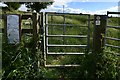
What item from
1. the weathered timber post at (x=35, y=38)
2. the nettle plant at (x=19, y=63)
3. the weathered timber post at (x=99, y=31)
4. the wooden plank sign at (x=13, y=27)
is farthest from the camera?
the weathered timber post at (x=99, y=31)

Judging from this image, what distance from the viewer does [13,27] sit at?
745cm

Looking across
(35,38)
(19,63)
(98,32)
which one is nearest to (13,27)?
(35,38)

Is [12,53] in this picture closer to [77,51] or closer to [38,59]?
[38,59]

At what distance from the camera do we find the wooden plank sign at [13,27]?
736cm

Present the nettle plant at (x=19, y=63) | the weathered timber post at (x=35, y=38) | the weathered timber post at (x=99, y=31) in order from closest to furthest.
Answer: the nettle plant at (x=19, y=63) < the weathered timber post at (x=35, y=38) < the weathered timber post at (x=99, y=31)

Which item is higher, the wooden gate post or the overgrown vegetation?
the wooden gate post

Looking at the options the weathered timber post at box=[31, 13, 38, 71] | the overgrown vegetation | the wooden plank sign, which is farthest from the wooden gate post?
the wooden plank sign

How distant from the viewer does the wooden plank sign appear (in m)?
7.36

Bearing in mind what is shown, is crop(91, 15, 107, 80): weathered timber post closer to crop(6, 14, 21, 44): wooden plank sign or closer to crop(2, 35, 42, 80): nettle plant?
crop(2, 35, 42, 80): nettle plant

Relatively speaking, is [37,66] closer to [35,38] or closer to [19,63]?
[19,63]

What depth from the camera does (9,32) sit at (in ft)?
24.3

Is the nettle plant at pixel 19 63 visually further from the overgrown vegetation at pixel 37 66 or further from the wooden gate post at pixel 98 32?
the wooden gate post at pixel 98 32

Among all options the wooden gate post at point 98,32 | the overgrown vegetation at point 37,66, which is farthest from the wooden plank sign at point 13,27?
the wooden gate post at point 98,32

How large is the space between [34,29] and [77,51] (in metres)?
2.29
